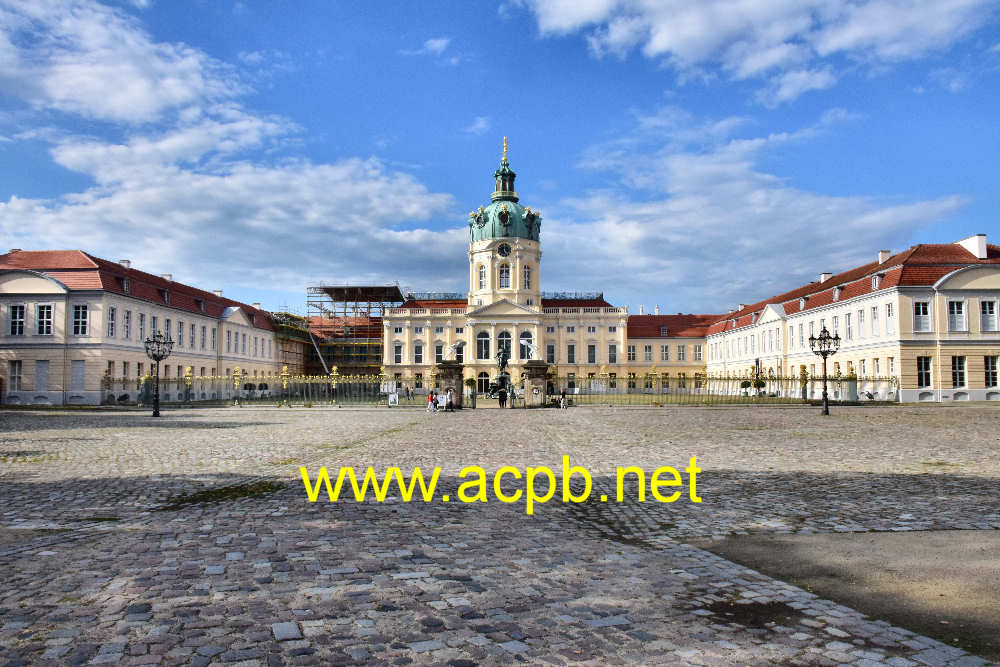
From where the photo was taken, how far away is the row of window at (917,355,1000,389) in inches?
1747

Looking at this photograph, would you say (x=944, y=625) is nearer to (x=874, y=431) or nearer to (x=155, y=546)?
(x=155, y=546)

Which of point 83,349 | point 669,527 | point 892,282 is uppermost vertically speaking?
point 892,282

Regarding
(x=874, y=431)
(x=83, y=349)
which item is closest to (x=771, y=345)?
(x=874, y=431)

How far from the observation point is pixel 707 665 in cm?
405

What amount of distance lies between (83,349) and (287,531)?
154ft

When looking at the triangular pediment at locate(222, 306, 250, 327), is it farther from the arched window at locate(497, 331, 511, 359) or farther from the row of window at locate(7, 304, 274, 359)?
the arched window at locate(497, 331, 511, 359)

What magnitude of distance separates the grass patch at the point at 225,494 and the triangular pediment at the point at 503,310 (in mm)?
69578

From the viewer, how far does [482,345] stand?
81.2 m

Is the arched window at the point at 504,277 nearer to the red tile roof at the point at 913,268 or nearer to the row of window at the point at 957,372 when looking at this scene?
the red tile roof at the point at 913,268

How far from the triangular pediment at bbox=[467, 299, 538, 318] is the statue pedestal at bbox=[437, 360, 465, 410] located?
137 feet

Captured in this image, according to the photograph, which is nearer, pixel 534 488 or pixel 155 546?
pixel 155 546

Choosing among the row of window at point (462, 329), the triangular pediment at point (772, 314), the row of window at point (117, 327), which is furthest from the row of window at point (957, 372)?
the row of window at point (117, 327)

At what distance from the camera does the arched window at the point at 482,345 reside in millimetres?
81000

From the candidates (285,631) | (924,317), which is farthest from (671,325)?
(285,631)
